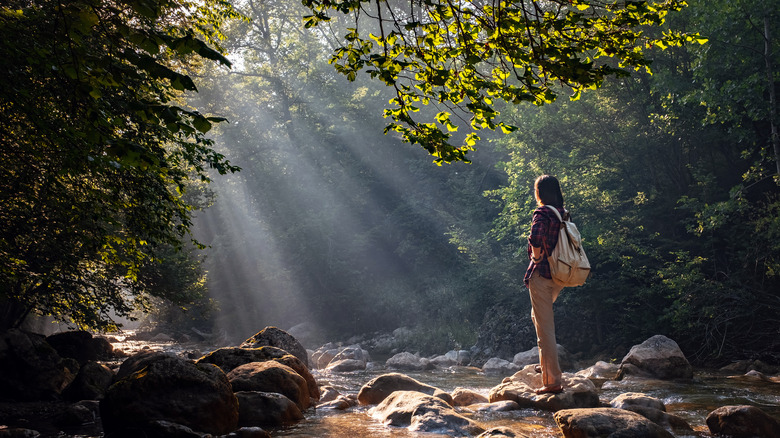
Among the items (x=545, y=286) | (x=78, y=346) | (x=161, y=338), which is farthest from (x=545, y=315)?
(x=161, y=338)

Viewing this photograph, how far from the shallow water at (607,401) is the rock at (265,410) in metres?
0.19

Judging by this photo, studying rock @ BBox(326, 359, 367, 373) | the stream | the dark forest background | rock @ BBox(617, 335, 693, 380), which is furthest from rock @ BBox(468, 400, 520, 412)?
rock @ BBox(326, 359, 367, 373)

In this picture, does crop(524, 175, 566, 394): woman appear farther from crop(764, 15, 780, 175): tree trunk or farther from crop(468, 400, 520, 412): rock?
crop(764, 15, 780, 175): tree trunk

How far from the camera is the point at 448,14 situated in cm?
354

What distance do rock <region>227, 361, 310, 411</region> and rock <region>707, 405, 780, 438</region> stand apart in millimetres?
4708

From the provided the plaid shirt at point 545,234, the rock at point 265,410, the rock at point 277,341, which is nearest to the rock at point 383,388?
the rock at point 265,410

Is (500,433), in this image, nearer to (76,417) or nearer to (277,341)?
(76,417)

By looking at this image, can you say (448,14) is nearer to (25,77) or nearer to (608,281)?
(25,77)

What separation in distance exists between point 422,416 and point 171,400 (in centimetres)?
256

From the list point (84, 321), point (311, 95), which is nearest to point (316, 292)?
point (311, 95)

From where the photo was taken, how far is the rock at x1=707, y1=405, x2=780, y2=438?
15.1ft

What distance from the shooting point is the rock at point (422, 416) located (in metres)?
5.01

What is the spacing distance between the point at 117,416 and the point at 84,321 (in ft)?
23.4

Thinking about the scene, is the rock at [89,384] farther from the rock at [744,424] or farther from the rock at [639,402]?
the rock at [744,424]
